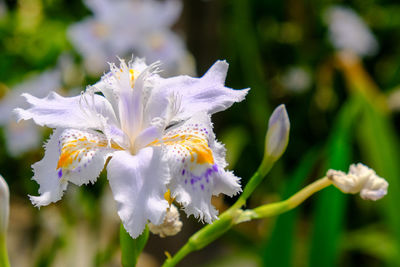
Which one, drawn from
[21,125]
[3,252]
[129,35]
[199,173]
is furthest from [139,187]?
[129,35]

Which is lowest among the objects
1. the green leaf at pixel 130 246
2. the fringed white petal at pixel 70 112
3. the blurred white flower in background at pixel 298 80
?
the blurred white flower in background at pixel 298 80

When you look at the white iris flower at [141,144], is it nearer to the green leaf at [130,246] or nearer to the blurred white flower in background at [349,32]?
the green leaf at [130,246]

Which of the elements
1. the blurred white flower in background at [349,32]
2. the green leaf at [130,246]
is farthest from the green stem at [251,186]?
the blurred white flower in background at [349,32]

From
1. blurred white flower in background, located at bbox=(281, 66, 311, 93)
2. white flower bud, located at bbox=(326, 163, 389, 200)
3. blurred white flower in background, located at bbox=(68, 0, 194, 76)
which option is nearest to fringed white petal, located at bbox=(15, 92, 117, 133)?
white flower bud, located at bbox=(326, 163, 389, 200)

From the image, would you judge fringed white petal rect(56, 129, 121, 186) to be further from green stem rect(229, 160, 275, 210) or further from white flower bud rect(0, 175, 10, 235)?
green stem rect(229, 160, 275, 210)

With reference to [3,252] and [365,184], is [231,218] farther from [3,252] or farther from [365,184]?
[3,252]
